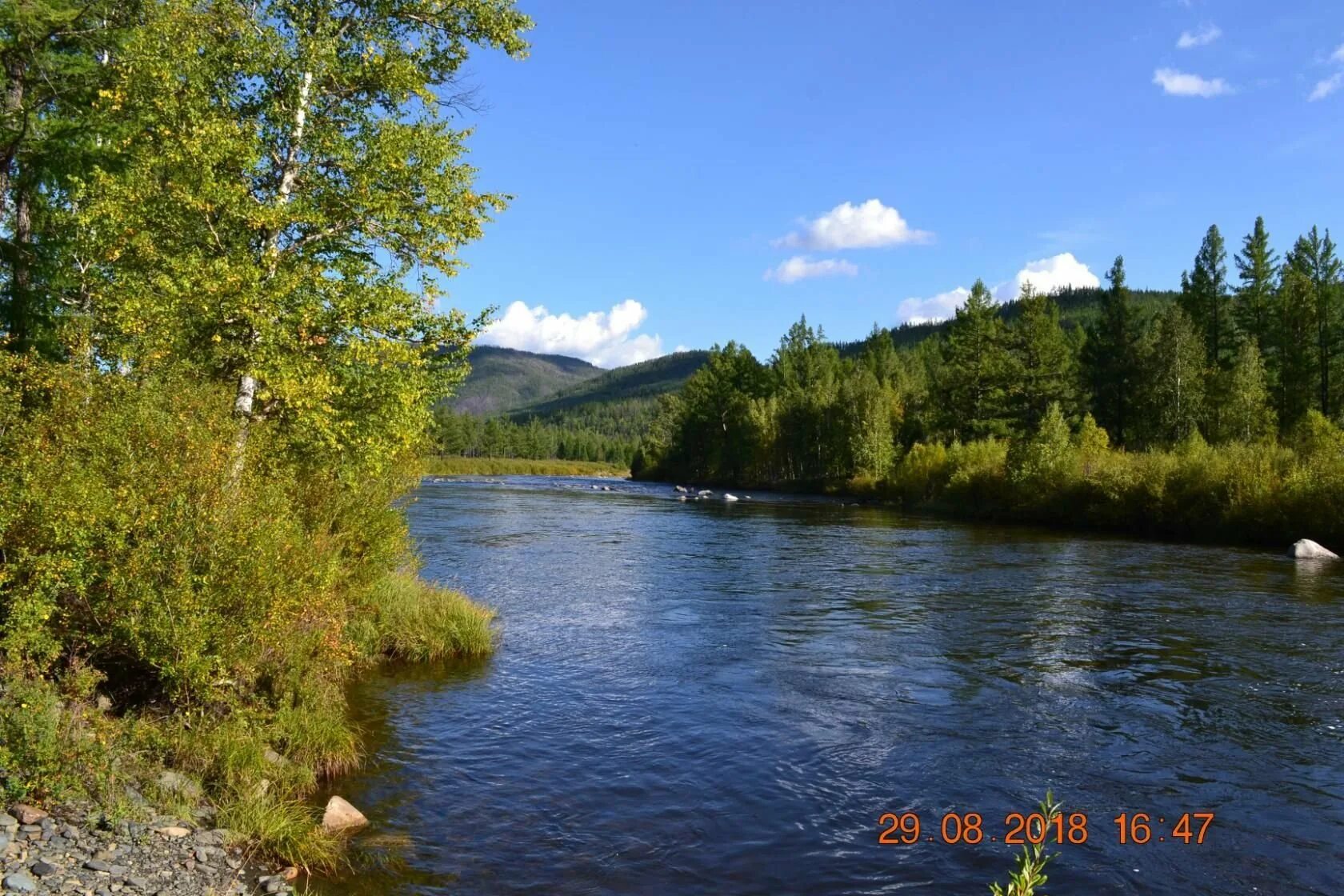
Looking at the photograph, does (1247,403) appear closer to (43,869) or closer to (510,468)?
(43,869)

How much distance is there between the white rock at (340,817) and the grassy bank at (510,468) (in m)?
115

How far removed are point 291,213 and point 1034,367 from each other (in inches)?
2899

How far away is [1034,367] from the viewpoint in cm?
7512

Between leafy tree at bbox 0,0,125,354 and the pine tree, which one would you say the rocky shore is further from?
the pine tree

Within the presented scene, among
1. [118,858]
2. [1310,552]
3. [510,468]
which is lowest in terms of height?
[118,858]

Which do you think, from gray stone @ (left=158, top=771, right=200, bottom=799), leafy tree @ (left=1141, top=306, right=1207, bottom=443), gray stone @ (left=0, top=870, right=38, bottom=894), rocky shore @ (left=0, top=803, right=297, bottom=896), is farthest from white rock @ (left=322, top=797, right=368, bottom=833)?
leafy tree @ (left=1141, top=306, right=1207, bottom=443)

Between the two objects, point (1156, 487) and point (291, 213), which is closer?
point (291, 213)

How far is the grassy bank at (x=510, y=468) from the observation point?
136250mm

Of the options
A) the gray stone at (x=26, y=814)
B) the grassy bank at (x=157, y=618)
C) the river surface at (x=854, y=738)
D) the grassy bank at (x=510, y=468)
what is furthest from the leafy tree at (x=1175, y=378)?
the grassy bank at (x=510, y=468)

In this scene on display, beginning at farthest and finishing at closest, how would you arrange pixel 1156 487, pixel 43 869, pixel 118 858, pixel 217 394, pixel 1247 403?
1. pixel 1247 403
2. pixel 1156 487
3. pixel 217 394
4. pixel 118 858
5. pixel 43 869

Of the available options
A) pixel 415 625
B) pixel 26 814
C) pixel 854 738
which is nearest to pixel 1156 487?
pixel 854 738

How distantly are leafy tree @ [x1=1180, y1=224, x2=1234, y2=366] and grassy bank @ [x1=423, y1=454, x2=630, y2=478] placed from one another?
312 ft

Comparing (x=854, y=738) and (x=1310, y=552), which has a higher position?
(x=1310, y=552)

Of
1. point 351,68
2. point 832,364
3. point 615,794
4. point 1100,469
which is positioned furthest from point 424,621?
point 832,364
